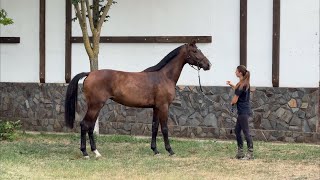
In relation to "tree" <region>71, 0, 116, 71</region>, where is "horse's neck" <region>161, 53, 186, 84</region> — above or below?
below

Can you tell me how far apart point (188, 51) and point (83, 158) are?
2.58 metres

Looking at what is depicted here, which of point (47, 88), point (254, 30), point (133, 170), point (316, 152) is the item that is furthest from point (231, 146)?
point (47, 88)

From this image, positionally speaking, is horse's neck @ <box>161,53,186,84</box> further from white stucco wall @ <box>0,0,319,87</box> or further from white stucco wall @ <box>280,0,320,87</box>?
white stucco wall @ <box>280,0,320,87</box>

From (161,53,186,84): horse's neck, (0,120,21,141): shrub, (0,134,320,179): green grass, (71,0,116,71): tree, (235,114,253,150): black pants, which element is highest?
(71,0,116,71): tree

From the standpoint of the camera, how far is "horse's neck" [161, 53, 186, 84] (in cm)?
1280

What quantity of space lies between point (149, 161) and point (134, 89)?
1.41 meters

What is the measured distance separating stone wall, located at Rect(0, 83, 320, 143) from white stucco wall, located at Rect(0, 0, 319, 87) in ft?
0.71

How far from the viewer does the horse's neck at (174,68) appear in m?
12.8

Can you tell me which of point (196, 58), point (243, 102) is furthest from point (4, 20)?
point (243, 102)

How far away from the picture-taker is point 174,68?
12.8 meters

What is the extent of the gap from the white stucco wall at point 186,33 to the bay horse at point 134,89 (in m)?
2.62

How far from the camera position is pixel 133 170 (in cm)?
1084

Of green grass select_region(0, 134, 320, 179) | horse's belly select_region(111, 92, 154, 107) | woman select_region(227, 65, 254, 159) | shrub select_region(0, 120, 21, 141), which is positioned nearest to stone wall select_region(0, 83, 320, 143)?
green grass select_region(0, 134, 320, 179)

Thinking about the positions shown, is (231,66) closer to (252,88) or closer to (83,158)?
(252,88)
